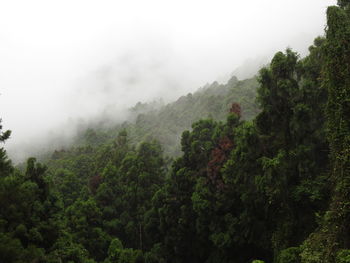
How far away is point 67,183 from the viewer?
3169 cm

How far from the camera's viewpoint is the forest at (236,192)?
1102 centimetres

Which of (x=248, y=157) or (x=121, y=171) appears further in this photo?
(x=121, y=171)

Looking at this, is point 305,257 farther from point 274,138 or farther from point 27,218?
point 27,218

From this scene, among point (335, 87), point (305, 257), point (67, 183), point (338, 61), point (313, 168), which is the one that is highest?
point (67, 183)

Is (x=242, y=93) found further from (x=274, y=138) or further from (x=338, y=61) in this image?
(x=338, y=61)

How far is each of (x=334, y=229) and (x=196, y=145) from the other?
41.4ft

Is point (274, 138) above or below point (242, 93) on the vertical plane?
below

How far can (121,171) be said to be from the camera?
94.6 feet

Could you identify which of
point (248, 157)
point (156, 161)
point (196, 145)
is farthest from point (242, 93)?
point (248, 157)

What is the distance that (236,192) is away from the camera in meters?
19.4

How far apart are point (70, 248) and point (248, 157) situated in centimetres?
963

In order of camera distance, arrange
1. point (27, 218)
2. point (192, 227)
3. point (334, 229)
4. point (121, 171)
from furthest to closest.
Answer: point (121, 171)
point (192, 227)
point (27, 218)
point (334, 229)

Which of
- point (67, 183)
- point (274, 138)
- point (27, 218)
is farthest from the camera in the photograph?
point (67, 183)

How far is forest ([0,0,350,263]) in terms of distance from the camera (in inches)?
434
